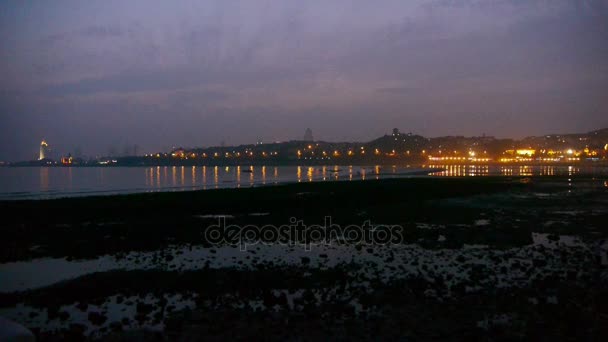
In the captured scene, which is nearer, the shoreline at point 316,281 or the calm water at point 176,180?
the shoreline at point 316,281

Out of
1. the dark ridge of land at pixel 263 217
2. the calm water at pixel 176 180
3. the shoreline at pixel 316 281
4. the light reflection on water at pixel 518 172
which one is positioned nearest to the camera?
the shoreline at pixel 316 281

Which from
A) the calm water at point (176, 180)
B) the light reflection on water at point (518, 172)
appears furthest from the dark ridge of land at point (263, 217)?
the light reflection on water at point (518, 172)

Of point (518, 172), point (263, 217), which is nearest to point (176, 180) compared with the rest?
point (518, 172)

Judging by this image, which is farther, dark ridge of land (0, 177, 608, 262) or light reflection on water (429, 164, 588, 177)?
light reflection on water (429, 164, 588, 177)

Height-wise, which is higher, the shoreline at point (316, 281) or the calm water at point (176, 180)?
the shoreline at point (316, 281)

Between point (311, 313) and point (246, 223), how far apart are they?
44.8 ft

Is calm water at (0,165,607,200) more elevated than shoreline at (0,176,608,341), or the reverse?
shoreline at (0,176,608,341)

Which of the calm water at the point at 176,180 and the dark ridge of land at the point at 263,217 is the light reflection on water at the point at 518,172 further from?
the dark ridge of land at the point at 263,217

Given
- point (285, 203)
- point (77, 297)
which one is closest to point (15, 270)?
point (77, 297)

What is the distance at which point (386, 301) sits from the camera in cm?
934

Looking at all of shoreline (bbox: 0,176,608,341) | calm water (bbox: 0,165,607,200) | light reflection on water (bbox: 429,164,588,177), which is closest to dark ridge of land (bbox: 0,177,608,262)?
shoreline (bbox: 0,176,608,341)

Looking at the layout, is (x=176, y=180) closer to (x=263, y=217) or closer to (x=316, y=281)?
(x=263, y=217)

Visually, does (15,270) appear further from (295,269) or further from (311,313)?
(311,313)

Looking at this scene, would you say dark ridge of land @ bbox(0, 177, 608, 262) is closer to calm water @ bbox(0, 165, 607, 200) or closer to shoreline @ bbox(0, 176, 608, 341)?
shoreline @ bbox(0, 176, 608, 341)
